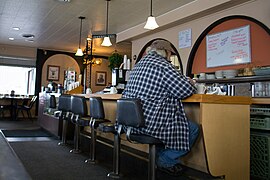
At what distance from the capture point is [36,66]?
11.0 metres

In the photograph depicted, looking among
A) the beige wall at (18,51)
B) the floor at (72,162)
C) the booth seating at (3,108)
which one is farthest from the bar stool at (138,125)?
the beige wall at (18,51)

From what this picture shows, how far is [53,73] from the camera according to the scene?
11367mm

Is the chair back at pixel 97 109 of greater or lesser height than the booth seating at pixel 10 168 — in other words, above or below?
above

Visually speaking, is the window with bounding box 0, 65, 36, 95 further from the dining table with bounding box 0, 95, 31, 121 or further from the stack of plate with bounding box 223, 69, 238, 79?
the stack of plate with bounding box 223, 69, 238, 79

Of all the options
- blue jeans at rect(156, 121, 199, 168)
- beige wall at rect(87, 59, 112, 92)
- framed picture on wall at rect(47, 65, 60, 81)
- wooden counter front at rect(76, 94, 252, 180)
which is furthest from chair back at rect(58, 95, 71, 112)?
beige wall at rect(87, 59, 112, 92)

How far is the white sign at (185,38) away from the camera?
5.88 meters

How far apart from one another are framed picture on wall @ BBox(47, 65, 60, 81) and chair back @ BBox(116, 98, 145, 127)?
365 inches

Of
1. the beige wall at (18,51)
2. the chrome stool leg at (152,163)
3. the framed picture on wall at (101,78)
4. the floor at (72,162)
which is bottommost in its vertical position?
the floor at (72,162)

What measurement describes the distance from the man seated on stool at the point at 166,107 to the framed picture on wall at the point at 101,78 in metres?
9.96

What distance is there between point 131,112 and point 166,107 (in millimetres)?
327

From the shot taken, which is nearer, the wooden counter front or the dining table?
the wooden counter front

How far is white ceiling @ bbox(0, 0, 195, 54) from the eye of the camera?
5.71 meters

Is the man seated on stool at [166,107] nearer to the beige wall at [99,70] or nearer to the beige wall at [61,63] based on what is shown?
the beige wall at [61,63]

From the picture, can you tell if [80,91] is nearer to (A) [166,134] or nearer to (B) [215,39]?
(B) [215,39]
